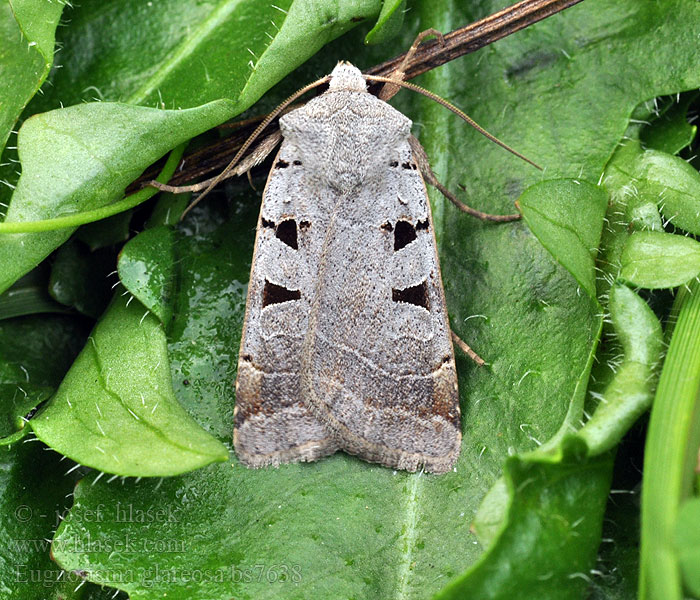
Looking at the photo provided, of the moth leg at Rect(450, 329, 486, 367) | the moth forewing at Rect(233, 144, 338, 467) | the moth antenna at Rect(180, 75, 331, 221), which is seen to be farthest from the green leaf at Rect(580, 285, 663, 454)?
the moth antenna at Rect(180, 75, 331, 221)

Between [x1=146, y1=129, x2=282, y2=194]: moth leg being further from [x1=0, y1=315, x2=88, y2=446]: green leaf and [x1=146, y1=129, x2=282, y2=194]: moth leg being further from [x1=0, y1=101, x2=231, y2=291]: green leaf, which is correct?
[x1=0, y1=315, x2=88, y2=446]: green leaf

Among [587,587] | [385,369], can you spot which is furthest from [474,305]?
[587,587]

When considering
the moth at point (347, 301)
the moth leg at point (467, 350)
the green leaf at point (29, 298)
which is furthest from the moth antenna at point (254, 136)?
the moth leg at point (467, 350)

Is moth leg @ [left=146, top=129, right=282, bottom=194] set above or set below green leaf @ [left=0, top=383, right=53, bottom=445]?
above

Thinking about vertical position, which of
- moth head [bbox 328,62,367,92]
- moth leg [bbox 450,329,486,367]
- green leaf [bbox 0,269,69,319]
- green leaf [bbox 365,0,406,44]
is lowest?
moth leg [bbox 450,329,486,367]

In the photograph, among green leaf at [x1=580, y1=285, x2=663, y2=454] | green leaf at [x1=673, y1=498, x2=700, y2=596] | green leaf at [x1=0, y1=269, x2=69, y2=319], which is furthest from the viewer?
green leaf at [x1=0, y1=269, x2=69, y2=319]

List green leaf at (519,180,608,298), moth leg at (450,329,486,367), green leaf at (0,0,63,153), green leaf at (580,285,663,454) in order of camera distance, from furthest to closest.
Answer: moth leg at (450,329,486,367) < green leaf at (0,0,63,153) < green leaf at (519,180,608,298) < green leaf at (580,285,663,454)

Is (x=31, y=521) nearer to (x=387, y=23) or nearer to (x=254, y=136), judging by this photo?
(x=254, y=136)
